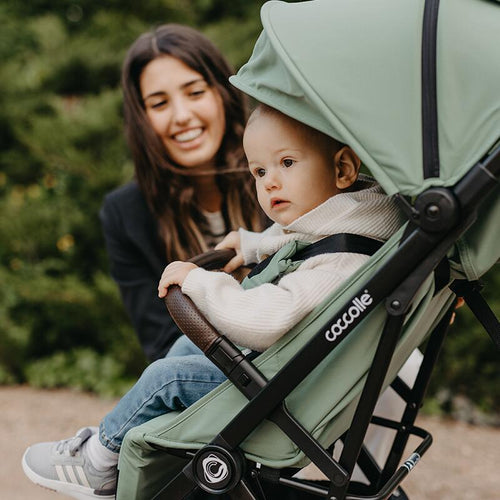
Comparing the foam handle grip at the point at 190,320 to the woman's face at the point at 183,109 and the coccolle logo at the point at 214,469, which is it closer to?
the coccolle logo at the point at 214,469

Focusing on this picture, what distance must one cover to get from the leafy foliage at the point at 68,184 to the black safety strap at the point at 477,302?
10.6 ft

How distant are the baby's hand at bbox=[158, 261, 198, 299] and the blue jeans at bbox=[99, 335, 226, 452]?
186 mm

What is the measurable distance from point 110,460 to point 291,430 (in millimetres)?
570

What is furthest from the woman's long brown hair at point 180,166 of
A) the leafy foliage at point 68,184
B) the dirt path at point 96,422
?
the leafy foliage at point 68,184

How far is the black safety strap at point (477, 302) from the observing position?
71.2 inches

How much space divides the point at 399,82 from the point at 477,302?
25.4 inches

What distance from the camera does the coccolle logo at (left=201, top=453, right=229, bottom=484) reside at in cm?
160

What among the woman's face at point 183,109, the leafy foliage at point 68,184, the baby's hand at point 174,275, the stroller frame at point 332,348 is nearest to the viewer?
the stroller frame at point 332,348

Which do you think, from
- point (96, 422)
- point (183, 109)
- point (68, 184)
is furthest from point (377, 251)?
point (68, 184)

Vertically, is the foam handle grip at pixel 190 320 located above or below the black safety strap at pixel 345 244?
above

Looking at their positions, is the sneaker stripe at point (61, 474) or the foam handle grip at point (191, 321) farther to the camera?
the sneaker stripe at point (61, 474)

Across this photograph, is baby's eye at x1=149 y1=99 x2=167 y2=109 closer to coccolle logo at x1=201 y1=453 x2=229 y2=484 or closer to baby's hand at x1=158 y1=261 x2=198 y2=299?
baby's hand at x1=158 y1=261 x2=198 y2=299

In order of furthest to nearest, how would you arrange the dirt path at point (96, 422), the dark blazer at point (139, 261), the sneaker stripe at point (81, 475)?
the dirt path at point (96, 422)
the dark blazer at point (139, 261)
the sneaker stripe at point (81, 475)

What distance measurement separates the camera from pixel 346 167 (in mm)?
1810
